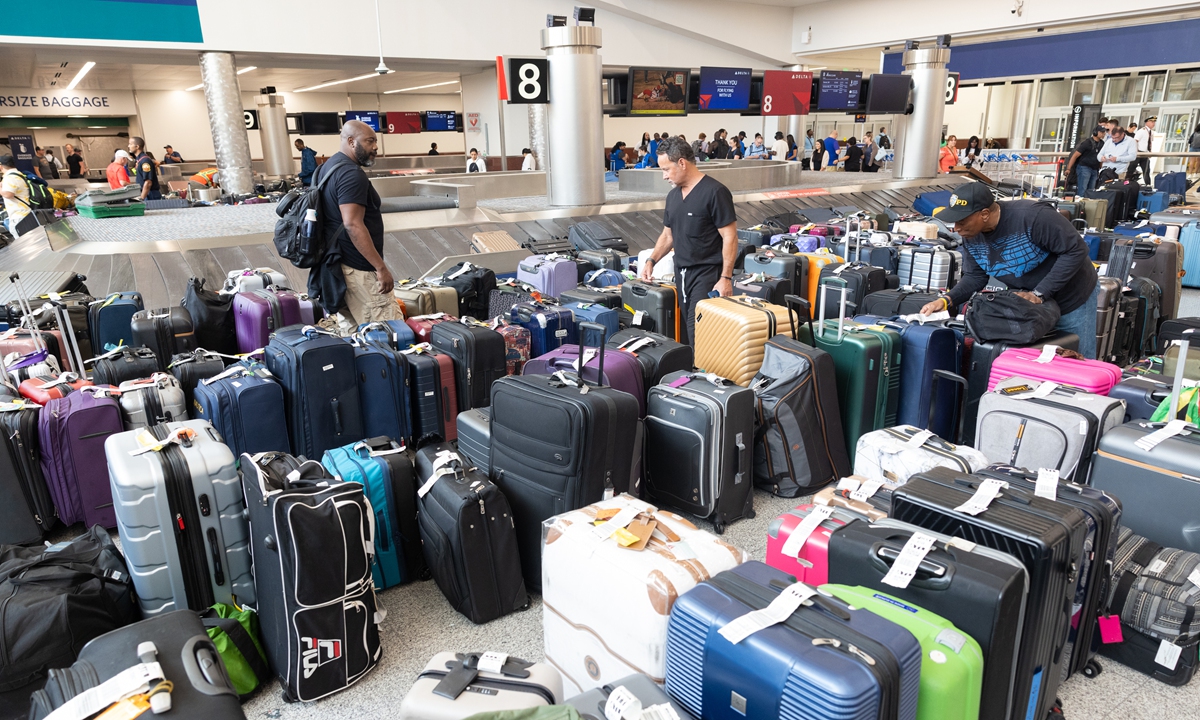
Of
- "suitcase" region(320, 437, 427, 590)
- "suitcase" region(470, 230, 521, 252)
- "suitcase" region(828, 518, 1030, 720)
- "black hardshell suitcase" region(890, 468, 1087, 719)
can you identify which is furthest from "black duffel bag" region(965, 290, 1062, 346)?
"suitcase" region(470, 230, 521, 252)

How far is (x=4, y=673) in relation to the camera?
83.7 inches

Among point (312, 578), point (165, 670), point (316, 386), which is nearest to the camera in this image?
point (165, 670)

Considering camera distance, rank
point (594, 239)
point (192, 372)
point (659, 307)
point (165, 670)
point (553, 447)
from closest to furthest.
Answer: point (165, 670) → point (553, 447) → point (192, 372) → point (659, 307) → point (594, 239)

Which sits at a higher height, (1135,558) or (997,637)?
(997,637)

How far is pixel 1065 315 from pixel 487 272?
409cm

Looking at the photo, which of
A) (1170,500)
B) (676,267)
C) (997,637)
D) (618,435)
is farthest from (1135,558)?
(676,267)

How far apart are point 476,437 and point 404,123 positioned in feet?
88.0

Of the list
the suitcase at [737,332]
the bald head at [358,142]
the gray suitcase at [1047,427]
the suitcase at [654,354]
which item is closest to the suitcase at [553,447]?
the suitcase at [654,354]

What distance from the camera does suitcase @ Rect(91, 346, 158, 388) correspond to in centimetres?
395

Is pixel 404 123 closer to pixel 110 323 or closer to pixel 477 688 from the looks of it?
pixel 110 323

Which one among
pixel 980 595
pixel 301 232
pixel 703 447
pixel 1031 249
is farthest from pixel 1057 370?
pixel 301 232

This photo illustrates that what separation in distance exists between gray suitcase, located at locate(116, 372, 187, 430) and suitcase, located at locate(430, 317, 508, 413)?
1.36 metres

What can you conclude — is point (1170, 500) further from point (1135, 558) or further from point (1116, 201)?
point (1116, 201)

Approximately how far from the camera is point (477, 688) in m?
1.72
